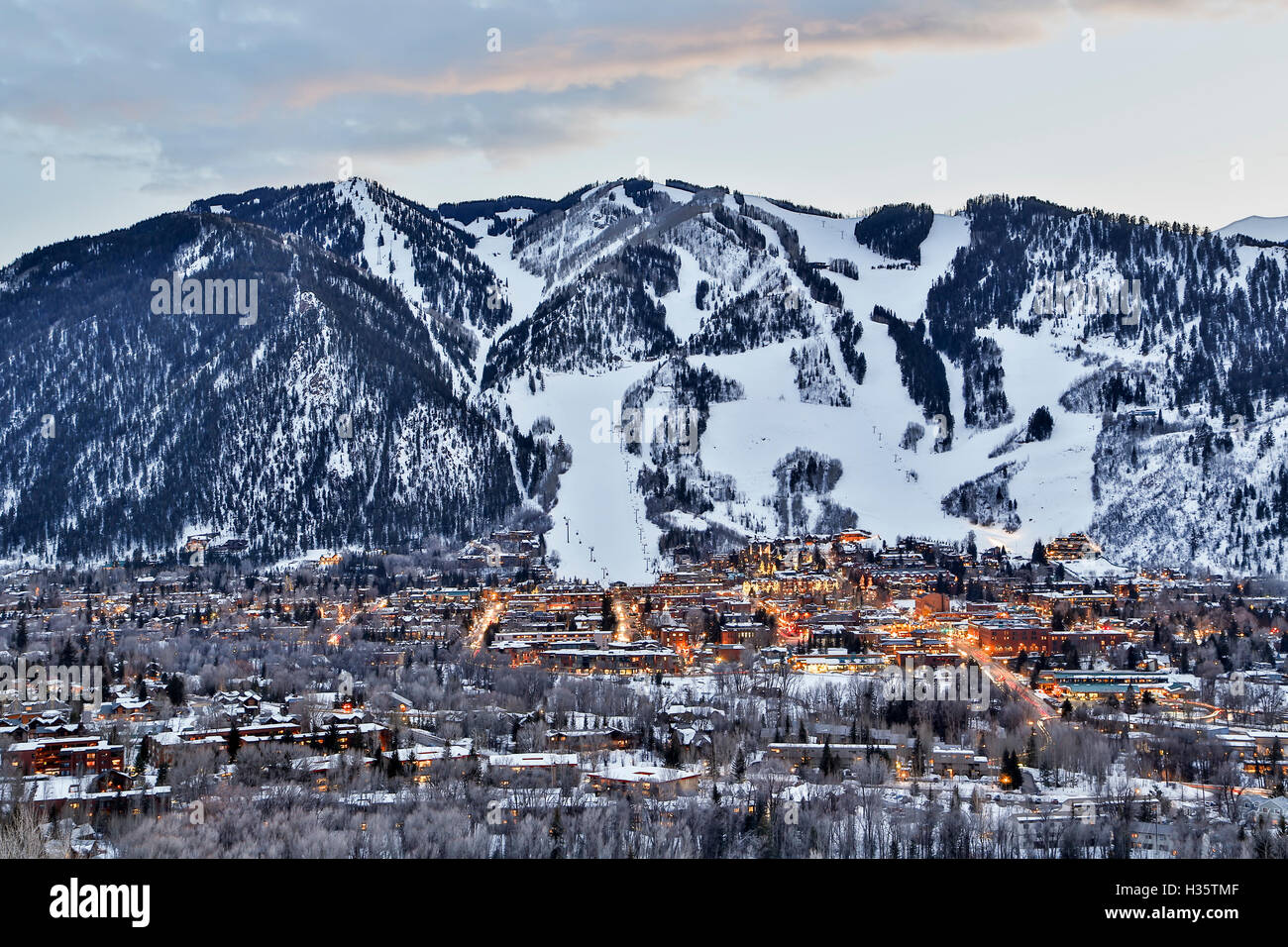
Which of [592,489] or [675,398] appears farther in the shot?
[675,398]

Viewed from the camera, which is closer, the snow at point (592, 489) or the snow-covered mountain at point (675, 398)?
the snow at point (592, 489)

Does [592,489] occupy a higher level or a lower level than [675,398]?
lower

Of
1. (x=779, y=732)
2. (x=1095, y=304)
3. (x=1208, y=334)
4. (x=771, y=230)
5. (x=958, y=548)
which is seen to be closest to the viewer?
(x=779, y=732)

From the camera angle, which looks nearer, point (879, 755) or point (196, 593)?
point (879, 755)

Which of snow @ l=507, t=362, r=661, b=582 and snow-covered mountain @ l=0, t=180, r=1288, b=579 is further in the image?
snow-covered mountain @ l=0, t=180, r=1288, b=579
